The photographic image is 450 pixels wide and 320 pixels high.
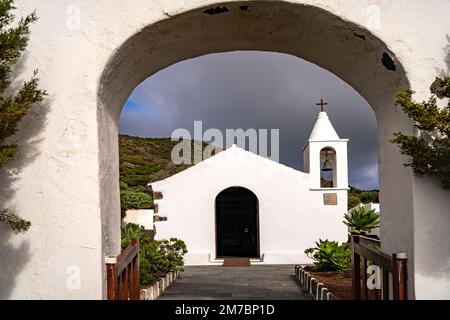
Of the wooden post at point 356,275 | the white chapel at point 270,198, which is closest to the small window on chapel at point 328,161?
the white chapel at point 270,198

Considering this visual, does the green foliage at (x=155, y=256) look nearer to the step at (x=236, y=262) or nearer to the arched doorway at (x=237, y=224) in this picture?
the step at (x=236, y=262)

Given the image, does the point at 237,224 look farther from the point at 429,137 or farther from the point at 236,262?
the point at 429,137

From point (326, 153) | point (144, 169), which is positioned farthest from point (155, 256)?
point (144, 169)

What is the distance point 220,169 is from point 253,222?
191 inches

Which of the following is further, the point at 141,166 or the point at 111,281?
the point at 141,166

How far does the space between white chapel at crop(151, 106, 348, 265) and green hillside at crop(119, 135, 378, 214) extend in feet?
→ 13.8

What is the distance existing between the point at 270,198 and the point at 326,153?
2075 millimetres

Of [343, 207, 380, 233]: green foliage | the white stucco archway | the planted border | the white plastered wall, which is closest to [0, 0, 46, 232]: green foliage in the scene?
the white stucco archway

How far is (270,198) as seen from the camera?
14.7 metres

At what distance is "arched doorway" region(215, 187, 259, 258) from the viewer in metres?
Result: 16.9

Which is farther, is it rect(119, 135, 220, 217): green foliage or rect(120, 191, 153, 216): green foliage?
rect(119, 135, 220, 217): green foliage

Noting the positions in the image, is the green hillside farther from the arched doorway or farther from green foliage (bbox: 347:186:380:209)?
the arched doorway

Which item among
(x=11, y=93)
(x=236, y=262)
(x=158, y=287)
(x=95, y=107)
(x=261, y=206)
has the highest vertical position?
(x=11, y=93)
